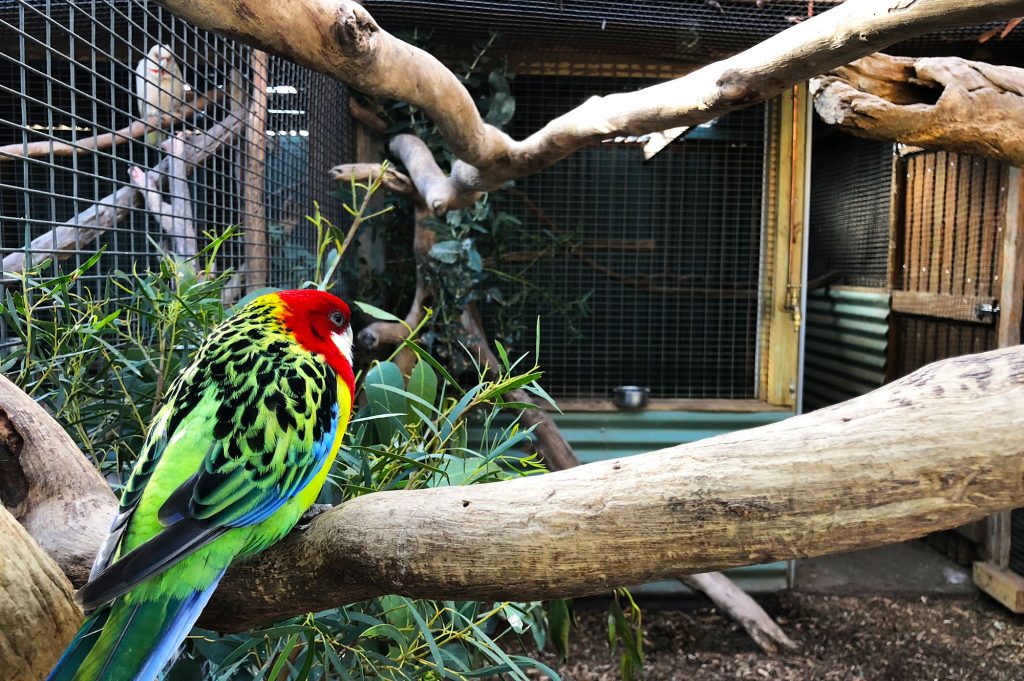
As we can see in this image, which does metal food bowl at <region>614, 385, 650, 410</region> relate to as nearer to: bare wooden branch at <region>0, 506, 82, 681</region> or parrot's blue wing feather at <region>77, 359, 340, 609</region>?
parrot's blue wing feather at <region>77, 359, 340, 609</region>

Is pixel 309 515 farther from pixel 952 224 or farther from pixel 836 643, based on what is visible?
pixel 952 224

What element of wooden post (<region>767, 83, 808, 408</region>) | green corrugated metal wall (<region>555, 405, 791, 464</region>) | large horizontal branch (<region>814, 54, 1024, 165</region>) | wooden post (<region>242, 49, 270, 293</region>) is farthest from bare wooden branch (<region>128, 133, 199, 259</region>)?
wooden post (<region>767, 83, 808, 408</region>)

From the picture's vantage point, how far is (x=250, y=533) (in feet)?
3.14

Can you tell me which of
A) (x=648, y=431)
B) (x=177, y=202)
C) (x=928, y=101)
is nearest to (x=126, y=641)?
(x=177, y=202)

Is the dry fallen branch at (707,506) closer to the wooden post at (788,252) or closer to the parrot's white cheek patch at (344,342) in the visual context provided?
the parrot's white cheek patch at (344,342)

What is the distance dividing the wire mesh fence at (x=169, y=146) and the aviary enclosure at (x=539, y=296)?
24 millimetres

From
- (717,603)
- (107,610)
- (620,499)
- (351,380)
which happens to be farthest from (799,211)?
(107,610)

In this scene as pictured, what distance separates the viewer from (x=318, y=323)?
1259 mm

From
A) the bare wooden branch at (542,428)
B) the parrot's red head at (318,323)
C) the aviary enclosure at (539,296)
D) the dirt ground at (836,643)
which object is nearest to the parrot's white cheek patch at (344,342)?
the parrot's red head at (318,323)

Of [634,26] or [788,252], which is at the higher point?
[634,26]

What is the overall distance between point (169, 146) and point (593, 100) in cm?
103

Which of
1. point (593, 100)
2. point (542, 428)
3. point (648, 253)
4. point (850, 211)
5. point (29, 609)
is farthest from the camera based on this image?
point (850, 211)

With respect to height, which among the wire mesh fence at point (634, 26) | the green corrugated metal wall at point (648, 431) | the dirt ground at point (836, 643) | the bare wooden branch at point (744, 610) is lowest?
the dirt ground at point (836, 643)

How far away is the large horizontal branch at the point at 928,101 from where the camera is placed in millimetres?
2016
